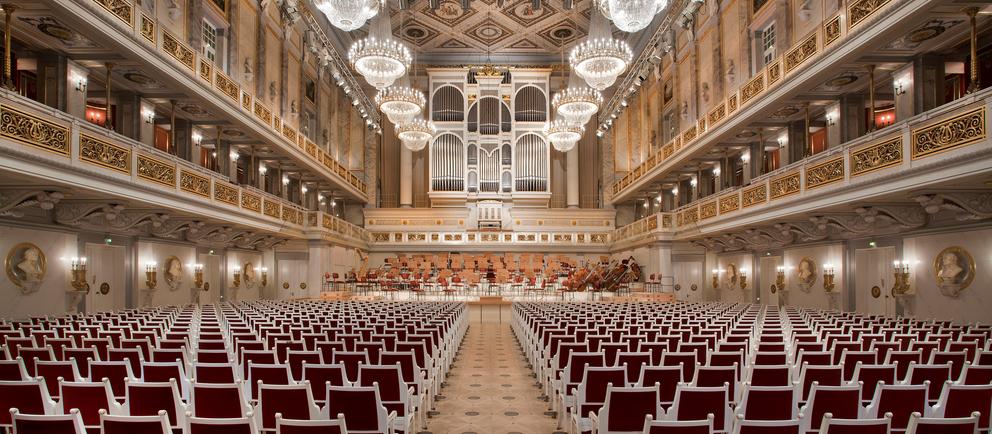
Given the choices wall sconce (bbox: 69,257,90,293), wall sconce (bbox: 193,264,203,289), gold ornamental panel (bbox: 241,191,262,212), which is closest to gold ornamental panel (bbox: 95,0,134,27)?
wall sconce (bbox: 69,257,90,293)

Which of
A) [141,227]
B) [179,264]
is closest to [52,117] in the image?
[141,227]

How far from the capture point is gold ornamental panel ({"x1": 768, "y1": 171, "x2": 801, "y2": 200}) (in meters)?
13.9

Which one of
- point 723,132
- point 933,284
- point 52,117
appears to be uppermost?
point 723,132

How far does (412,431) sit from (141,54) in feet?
33.8

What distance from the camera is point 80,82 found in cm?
1380

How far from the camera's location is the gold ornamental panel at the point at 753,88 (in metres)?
15.9

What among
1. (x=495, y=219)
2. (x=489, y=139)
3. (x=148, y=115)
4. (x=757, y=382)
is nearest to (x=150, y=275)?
(x=148, y=115)

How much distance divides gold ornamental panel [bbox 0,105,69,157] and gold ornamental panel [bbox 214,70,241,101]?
6.38m

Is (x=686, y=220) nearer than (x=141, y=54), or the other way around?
(x=141, y=54)

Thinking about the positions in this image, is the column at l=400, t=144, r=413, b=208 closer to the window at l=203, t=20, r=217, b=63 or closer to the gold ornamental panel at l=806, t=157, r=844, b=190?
the window at l=203, t=20, r=217, b=63

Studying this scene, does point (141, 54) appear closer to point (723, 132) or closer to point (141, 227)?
point (141, 227)

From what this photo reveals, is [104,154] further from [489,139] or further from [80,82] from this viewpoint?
[489,139]

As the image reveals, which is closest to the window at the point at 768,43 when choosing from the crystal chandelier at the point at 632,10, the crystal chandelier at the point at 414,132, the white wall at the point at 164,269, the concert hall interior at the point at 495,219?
the concert hall interior at the point at 495,219

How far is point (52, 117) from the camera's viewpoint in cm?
934
